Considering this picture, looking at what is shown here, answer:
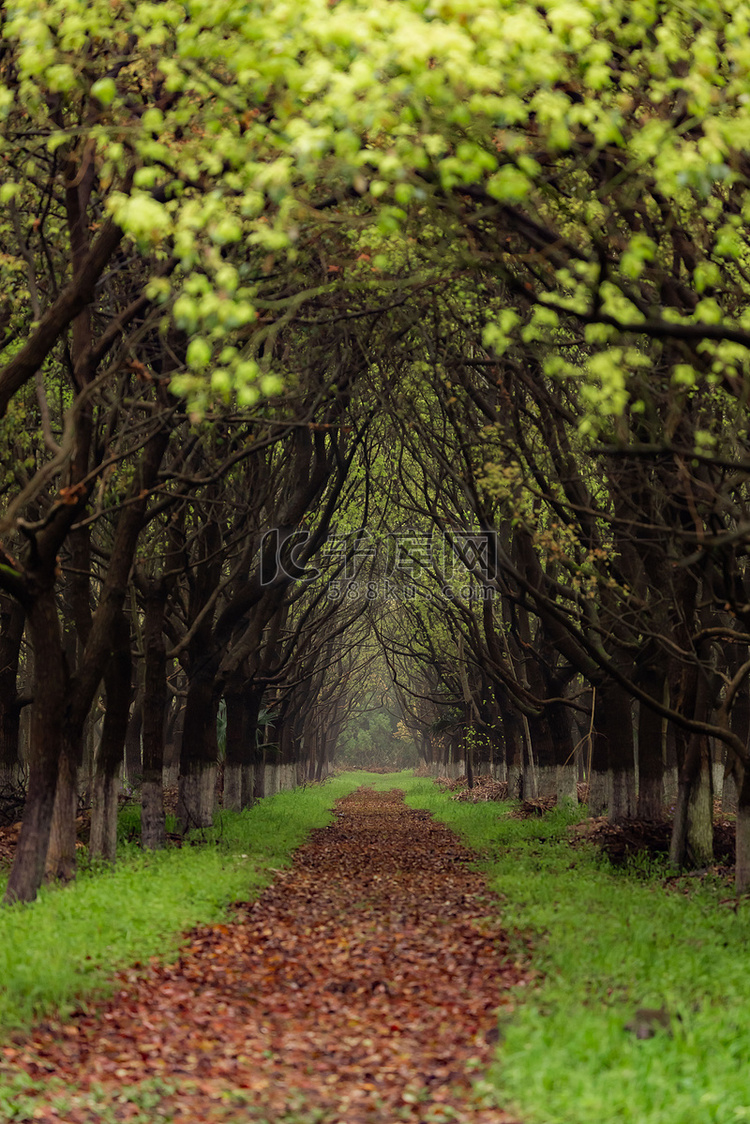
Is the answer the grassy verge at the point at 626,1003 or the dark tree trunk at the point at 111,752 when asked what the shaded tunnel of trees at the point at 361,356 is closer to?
the dark tree trunk at the point at 111,752

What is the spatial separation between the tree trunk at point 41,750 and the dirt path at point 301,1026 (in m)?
1.97

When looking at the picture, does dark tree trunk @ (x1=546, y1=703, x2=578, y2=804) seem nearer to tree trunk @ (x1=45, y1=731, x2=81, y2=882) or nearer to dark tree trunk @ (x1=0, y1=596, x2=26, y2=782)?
dark tree trunk @ (x1=0, y1=596, x2=26, y2=782)

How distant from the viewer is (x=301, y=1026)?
27.4 ft

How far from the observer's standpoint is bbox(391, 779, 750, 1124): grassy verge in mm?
6137

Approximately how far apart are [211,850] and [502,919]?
6959mm

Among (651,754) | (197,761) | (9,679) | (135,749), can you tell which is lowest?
(135,749)

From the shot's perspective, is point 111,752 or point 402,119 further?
point 111,752

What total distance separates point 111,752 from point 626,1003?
937 cm

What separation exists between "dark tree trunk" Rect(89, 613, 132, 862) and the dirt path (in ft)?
10.9

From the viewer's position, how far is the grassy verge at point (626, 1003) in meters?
6.14

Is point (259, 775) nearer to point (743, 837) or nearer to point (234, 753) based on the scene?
point (234, 753)

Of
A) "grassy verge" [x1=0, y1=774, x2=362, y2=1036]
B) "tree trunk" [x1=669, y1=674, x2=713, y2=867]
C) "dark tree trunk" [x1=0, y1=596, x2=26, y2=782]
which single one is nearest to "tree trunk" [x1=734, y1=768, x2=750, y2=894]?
"tree trunk" [x1=669, y1=674, x2=713, y2=867]

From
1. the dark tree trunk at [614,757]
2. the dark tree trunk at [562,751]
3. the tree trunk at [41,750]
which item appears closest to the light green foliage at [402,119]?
the tree trunk at [41,750]

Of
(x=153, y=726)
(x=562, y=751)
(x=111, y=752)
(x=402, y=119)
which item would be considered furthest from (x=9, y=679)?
(x=402, y=119)
